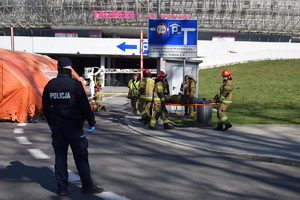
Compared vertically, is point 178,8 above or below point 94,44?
above

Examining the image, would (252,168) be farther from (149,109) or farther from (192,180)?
(149,109)

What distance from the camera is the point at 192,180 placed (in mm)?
5332

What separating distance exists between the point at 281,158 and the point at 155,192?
3.16m

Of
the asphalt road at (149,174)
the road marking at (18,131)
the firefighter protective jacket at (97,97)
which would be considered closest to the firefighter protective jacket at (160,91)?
the asphalt road at (149,174)

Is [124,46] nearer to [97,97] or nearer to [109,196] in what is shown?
[97,97]

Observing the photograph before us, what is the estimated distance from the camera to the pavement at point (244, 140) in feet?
23.3

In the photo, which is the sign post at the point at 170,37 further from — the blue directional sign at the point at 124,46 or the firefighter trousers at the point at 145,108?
the blue directional sign at the point at 124,46

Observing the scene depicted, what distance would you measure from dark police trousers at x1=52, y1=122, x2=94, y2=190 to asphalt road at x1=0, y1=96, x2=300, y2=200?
26 cm

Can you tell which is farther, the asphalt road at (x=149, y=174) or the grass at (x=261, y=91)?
the grass at (x=261, y=91)

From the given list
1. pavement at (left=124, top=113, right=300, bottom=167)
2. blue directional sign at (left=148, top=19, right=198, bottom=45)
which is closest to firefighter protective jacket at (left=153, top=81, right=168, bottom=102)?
pavement at (left=124, top=113, right=300, bottom=167)

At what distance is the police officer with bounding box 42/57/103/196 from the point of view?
4457 millimetres

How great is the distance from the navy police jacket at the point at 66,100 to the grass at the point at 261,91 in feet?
26.9

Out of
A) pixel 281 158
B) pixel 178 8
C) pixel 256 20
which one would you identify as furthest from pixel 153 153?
pixel 256 20

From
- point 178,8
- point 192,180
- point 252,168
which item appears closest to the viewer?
point 192,180
